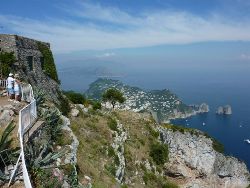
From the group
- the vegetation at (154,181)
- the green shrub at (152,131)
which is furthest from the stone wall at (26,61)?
the green shrub at (152,131)

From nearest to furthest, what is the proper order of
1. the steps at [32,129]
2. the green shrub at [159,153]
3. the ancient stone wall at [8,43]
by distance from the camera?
the steps at [32,129], the ancient stone wall at [8,43], the green shrub at [159,153]

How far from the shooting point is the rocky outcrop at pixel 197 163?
166 ft

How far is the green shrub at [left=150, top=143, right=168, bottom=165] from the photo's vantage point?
4267 cm

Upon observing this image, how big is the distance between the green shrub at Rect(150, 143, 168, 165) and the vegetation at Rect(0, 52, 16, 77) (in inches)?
723

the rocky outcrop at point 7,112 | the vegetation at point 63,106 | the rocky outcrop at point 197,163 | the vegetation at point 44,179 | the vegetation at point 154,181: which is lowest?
the rocky outcrop at point 197,163

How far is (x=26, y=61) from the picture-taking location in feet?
112

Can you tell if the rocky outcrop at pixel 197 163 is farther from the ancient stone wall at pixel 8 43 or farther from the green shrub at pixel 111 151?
the ancient stone wall at pixel 8 43

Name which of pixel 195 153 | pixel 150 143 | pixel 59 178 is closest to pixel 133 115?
pixel 150 143

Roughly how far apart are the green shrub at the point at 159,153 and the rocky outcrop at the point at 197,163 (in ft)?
4.02

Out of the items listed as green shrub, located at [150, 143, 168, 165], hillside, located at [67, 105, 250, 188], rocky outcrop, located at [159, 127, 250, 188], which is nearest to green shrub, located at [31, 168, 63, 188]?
hillside, located at [67, 105, 250, 188]

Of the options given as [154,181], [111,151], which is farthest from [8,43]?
[154,181]

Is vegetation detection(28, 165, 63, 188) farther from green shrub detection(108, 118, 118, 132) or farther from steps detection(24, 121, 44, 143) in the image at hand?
green shrub detection(108, 118, 118, 132)

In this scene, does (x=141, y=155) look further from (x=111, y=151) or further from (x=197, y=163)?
(x=197, y=163)

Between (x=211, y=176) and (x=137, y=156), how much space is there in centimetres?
2419
